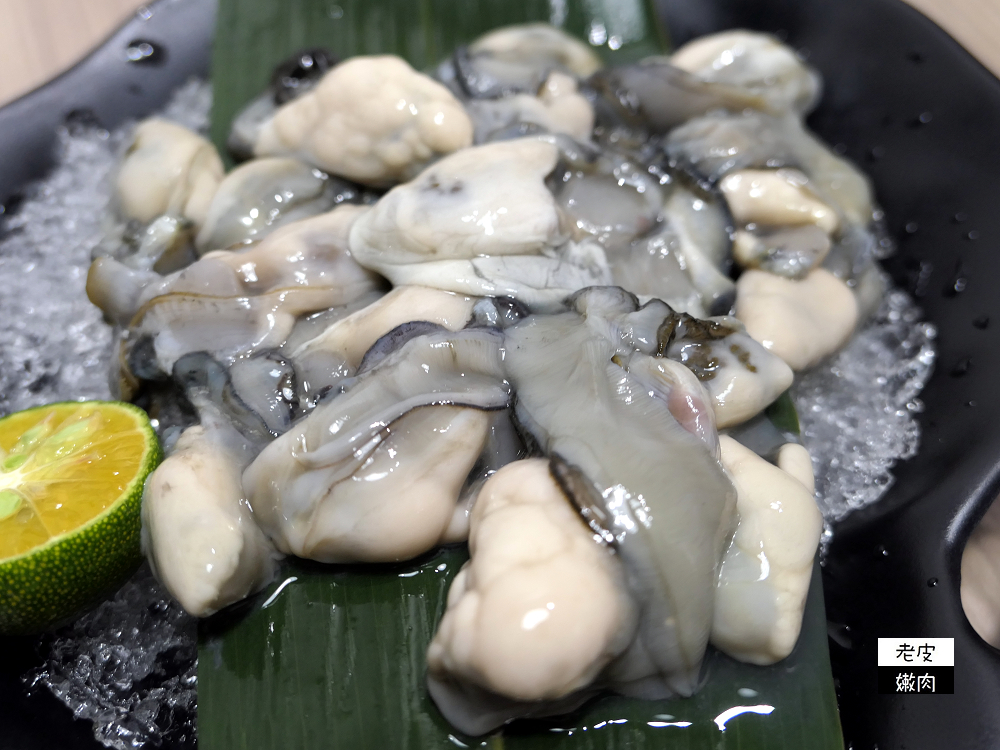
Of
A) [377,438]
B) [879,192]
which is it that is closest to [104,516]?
[377,438]

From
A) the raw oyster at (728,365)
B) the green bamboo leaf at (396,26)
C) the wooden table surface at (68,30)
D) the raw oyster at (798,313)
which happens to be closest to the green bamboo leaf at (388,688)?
the raw oyster at (728,365)

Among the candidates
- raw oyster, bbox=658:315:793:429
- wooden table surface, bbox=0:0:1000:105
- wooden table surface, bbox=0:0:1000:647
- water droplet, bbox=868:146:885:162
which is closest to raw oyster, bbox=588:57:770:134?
water droplet, bbox=868:146:885:162

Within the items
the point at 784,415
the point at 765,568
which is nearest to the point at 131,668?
the point at 765,568

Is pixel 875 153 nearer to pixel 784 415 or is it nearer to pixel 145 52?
pixel 784 415

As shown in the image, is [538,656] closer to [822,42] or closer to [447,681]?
[447,681]

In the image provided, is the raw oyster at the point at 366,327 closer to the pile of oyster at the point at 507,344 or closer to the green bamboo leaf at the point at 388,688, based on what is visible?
the pile of oyster at the point at 507,344

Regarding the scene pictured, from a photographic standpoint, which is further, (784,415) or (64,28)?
(64,28)
